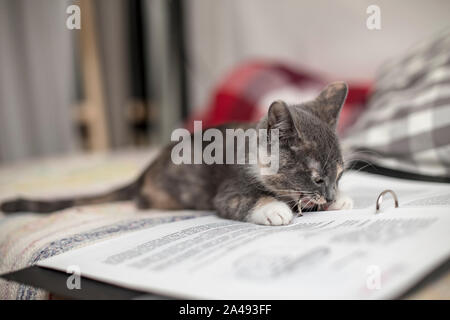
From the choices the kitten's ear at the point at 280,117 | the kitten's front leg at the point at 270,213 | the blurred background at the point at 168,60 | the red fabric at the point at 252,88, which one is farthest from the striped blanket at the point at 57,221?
the blurred background at the point at 168,60

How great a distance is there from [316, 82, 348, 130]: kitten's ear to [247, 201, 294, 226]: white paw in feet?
0.88

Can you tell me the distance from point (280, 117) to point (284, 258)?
398 millimetres

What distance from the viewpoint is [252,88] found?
2191mm

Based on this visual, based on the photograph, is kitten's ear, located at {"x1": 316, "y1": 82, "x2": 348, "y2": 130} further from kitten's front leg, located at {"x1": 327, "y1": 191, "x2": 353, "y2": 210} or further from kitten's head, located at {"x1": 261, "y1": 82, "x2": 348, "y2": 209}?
kitten's front leg, located at {"x1": 327, "y1": 191, "x2": 353, "y2": 210}

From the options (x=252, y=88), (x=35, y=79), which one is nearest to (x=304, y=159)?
(x=252, y=88)

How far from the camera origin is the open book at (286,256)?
554 mm

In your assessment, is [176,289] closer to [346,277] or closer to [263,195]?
[346,277]

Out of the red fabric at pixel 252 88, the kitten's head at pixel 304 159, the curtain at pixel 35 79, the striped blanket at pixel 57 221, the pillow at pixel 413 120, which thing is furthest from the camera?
the curtain at pixel 35 79

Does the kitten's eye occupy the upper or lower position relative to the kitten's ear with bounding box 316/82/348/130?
lower

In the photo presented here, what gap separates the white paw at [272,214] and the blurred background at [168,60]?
0.98 meters

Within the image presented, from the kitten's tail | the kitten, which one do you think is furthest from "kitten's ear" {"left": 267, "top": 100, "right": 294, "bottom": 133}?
the kitten's tail

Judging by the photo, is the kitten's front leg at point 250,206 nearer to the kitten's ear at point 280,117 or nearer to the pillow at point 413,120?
the kitten's ear at point 280,117

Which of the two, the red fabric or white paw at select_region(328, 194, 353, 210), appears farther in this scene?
the red fabric

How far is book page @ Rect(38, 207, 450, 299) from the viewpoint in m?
0.55
